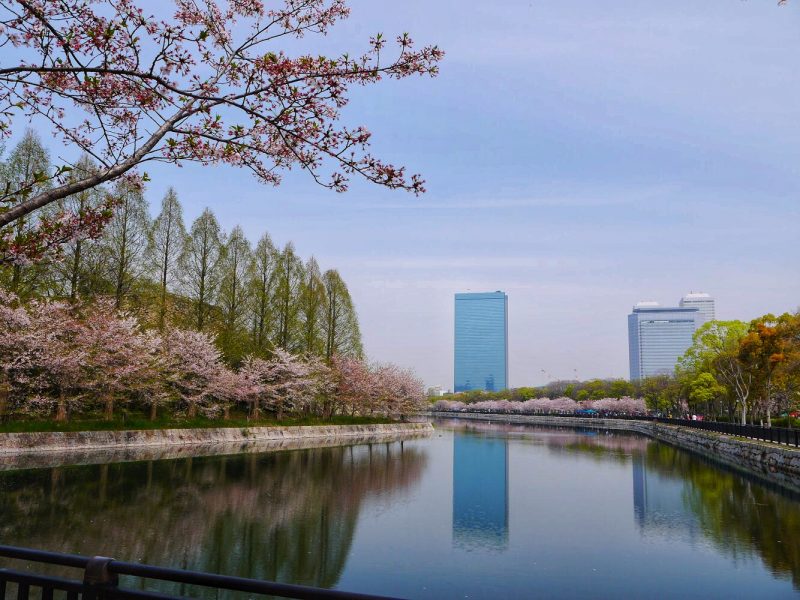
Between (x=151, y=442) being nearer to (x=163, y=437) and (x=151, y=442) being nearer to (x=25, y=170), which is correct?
(x=163, y=437)

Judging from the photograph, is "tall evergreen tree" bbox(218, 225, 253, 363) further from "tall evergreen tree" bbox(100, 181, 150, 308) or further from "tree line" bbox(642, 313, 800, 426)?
"tree line" bbox(642, 313, 800, 426)

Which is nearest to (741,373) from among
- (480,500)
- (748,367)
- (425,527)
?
(748,367)

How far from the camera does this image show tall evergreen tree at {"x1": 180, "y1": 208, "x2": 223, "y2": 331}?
38875 millimetres

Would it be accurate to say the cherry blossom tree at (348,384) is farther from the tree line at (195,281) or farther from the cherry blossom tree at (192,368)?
the cherry blossom tree at (192,368)

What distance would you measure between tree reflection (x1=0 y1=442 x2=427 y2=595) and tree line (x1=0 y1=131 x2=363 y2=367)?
384 inches

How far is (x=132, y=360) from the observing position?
1172 inches

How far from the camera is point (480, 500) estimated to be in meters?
18.6

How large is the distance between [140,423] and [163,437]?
1.46 m

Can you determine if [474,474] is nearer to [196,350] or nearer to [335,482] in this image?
[335,482]

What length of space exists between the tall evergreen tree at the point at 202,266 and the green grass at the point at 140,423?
6918mm

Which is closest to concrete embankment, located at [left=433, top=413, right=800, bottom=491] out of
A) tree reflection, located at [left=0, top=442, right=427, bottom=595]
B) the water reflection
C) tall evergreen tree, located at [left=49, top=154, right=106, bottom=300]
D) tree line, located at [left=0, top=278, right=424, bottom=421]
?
the water reflection

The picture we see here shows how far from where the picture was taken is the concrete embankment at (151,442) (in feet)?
77.0

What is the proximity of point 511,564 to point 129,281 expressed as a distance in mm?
29866

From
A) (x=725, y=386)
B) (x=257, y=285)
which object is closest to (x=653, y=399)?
(x=725, y=386)
